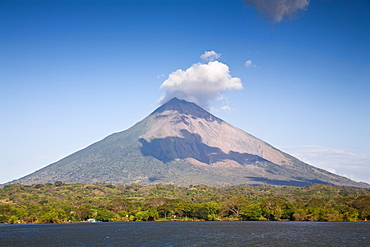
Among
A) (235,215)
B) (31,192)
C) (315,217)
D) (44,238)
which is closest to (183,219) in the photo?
(235,215)

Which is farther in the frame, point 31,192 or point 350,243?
point 31,192

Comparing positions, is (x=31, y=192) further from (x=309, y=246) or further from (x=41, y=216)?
(x=309, y=246)

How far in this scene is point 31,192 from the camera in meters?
197

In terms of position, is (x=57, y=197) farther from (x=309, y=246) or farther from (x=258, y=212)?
(x=309, y=246)

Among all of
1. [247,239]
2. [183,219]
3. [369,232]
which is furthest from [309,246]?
[183,219]

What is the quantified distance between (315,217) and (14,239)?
86215mm

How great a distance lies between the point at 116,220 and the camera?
135 meters

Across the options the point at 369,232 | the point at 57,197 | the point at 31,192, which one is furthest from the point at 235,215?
the point at 31,192

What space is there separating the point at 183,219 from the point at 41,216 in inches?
→ 1756

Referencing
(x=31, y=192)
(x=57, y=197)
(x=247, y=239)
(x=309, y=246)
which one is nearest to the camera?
(x=309, y=246)

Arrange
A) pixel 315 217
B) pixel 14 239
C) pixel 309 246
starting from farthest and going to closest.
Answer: pixel 315 217
pixel 14 239
pixel 309 246

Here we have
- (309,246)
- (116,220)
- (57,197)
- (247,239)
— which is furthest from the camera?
(57,197)

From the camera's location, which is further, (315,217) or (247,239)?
(315,217)

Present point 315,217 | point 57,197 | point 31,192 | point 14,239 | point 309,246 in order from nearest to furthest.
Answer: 1. point 309,246
2. point 14,239
3. point 315,217
4. point 57,197
5. point 31,192
